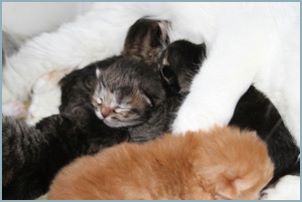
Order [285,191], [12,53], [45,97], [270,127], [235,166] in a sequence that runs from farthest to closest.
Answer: [12,53]
[45,97]
[270,127]
[285,191]
[235,166]

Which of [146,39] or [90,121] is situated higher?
[146,39]

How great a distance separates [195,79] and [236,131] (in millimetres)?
282

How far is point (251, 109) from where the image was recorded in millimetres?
1572

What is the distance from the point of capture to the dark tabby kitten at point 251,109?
151 cm

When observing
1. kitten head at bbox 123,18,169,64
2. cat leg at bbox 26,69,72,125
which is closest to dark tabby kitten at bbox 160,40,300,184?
kitten head at bbox 123,18,169,64

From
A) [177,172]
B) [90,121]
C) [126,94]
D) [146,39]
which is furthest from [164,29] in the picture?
[177,172]

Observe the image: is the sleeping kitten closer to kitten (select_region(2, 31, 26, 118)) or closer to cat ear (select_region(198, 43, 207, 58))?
kitten (select_region(2, 31, 26, 118))

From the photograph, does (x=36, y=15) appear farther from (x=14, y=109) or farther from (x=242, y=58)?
(x=242, y=58)

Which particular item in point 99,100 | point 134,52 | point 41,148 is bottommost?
point 41,148

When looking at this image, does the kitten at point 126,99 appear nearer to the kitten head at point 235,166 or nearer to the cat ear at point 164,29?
the cat ear at point 164,29

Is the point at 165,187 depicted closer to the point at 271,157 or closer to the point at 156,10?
the point at 271,157

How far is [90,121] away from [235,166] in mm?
571

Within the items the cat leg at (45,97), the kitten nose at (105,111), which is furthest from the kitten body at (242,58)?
the kitten nose at (105,111)

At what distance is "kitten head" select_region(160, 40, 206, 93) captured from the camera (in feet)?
5.56
